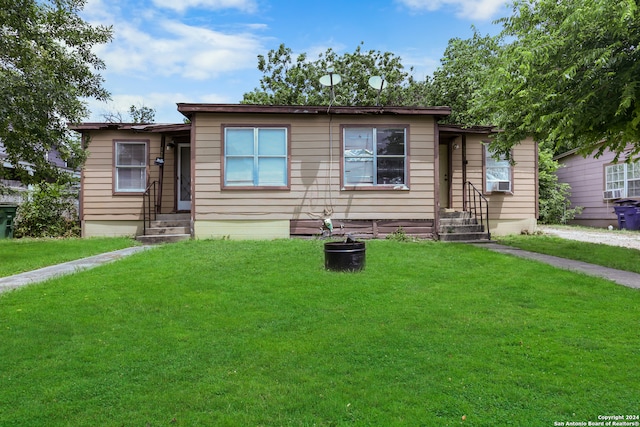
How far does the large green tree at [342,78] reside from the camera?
25062mm

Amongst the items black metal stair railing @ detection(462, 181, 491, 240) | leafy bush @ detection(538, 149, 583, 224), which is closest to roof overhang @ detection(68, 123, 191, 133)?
black metal stair railing @ detection(462, 181, 491, 240)

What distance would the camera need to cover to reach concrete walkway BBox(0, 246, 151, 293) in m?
5.45

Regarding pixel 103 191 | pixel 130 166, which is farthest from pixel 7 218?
pixel 130 166

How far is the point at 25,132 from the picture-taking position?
700 centimetres

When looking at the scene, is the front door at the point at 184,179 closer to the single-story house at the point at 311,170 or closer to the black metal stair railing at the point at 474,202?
the single-story house at the point at 311,170

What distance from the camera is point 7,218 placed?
1122 cm

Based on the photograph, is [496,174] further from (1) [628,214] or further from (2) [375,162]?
(1) [628,214]

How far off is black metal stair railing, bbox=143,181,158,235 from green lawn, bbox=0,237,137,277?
2.73 feet

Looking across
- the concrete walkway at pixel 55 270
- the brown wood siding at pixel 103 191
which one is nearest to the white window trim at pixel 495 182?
the concrete walkway at pixel 55 270

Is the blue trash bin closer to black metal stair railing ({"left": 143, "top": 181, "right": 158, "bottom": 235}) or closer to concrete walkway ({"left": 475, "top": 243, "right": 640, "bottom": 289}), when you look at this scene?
concrete walkway ({"left": 475, "top": 243, "right": 640, "bottom": 289})

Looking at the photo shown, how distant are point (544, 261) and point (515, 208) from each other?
16.6 feet

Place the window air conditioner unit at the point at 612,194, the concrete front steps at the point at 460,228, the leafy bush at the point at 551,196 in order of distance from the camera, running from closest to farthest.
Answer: the concrete front steps at the point at 460,228, the window air conditioner unit at the point at 612,194, the leafy bush at the point at 551,196

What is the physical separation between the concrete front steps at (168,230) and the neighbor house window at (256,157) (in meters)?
1.62

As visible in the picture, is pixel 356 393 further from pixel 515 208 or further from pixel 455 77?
pixel 455 77
